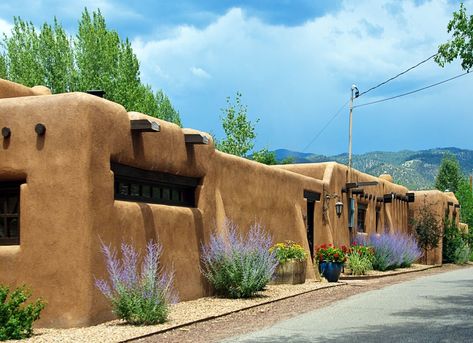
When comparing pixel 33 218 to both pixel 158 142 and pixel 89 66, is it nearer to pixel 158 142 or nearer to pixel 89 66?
pixel 158 142

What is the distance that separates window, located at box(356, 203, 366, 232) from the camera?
Answer: 105ft

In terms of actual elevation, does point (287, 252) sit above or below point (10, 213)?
below

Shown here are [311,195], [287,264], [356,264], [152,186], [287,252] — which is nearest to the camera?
[152,186]

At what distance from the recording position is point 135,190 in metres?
14.2

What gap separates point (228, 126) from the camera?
5925 centimetres

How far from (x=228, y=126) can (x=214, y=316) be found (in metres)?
46.4

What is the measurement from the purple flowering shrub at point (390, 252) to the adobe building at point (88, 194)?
13.3m

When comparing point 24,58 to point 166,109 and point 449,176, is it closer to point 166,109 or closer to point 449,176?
point 166,109

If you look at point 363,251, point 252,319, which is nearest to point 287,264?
point 252,319

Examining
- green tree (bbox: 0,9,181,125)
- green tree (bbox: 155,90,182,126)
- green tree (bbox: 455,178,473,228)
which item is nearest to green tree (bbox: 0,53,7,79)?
green tree (bbox: 0,9,181,125)

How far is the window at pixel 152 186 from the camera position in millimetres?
13656

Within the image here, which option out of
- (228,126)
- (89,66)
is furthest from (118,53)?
(228,126)

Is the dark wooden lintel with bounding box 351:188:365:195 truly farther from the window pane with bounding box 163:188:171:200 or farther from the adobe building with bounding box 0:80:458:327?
the window pane with bounding box 163:188:171:200

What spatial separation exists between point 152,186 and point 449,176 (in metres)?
71.6
